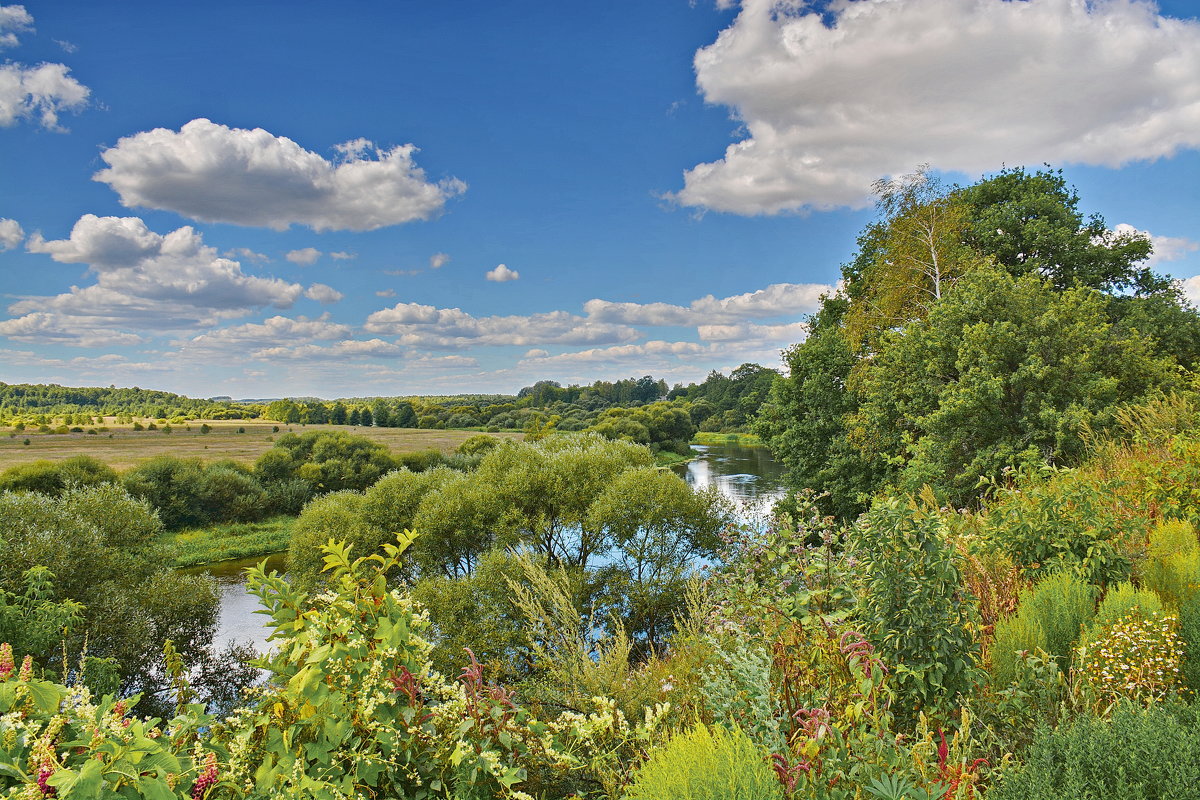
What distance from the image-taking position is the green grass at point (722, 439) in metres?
61.5

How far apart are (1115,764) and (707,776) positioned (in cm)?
131

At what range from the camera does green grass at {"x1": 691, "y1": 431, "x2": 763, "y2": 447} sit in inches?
2420

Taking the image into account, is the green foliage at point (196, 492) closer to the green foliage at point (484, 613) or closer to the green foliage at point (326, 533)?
the green foliage at point (326, 533)

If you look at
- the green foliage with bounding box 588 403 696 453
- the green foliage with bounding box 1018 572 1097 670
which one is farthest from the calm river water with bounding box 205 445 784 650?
the green foliage with bounding box 1018 572 1097 670

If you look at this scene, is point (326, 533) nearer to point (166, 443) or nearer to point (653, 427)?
point (166, 443)

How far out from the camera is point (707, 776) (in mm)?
1424

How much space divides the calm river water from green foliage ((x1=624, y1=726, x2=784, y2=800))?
1066 millimetres

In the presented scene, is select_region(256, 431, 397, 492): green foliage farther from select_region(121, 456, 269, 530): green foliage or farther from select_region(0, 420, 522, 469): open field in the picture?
select_region(121, 456, 269, 530): green foliage

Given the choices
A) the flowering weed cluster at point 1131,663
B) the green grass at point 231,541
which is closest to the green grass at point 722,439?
the green grass at point 231,541

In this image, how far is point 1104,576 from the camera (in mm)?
3975

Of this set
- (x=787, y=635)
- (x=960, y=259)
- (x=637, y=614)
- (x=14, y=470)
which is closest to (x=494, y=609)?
(x=637, y=614)

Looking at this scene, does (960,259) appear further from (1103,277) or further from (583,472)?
(583,472)

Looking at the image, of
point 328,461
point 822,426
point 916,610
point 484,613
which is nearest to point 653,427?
point 328,461

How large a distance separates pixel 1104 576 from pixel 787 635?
103 inches
